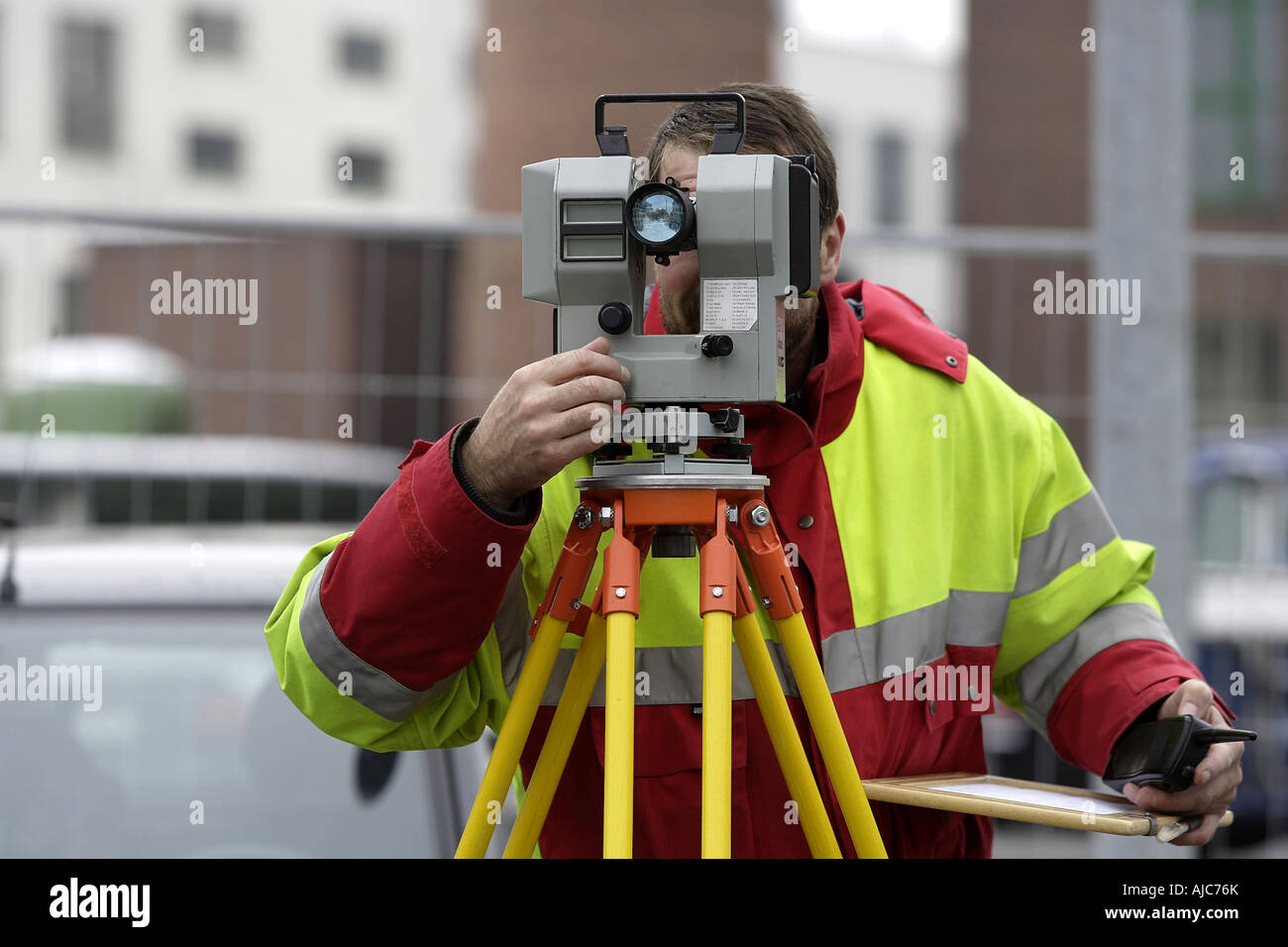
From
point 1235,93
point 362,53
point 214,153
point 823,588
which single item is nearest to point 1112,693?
point 823,588

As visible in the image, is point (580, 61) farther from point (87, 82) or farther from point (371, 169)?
point (87, 82)

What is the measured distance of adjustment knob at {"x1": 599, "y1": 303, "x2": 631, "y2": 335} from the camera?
1.81 metres

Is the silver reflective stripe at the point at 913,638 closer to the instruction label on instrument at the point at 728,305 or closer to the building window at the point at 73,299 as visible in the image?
the instruction label on instrument at the point at 728,305

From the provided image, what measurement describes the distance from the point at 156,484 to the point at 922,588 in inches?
130

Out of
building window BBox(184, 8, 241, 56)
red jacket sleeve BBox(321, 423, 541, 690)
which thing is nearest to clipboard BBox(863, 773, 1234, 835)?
red jacket sleeve BBox(321, 423, 541, 690)

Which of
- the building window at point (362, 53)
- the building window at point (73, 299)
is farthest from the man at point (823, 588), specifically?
the building window at point (362, 53)

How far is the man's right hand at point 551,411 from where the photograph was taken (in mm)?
1753

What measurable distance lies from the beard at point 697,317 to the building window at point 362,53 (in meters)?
36.4

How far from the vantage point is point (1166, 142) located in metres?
3.50

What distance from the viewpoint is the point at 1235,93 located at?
21469 mm
